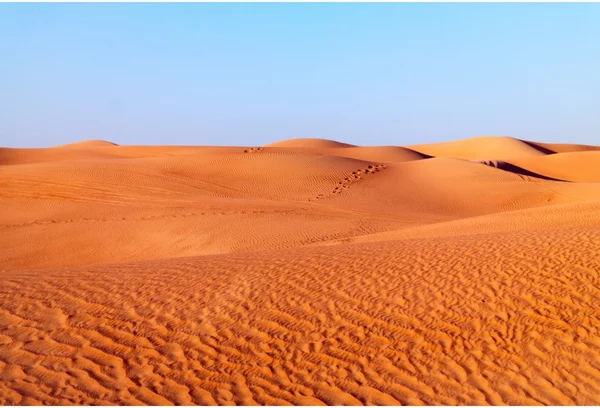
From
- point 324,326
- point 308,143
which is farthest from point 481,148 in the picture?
point 324,326

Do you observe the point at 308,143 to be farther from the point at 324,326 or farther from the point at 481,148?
the point at 324,326

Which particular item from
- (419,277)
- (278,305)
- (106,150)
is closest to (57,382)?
(278,305)

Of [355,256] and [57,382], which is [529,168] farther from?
[57,382]

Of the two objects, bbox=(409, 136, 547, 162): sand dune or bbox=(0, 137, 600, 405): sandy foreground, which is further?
bbox=(409, 136, 547, 162): sand dune

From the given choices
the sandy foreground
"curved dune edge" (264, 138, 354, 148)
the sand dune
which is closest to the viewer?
the sandy foreground

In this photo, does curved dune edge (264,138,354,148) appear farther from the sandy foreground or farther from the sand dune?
the sandy foreground

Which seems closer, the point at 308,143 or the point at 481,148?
the point at 481,148

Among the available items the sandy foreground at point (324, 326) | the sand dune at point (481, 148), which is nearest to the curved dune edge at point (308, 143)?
the sand dune at point (481, 148)

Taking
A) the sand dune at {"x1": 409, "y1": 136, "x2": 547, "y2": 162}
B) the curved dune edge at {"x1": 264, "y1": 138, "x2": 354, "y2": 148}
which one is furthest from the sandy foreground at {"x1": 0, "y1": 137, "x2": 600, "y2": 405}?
the curved dune edge at {"x1": 264, "y1": 138, "x2": 354, "y2": 148}

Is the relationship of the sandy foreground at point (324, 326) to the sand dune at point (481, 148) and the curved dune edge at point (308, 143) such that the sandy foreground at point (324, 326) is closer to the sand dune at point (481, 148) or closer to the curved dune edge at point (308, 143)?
the sand dune at point (481, 148)

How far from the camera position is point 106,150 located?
160 ft

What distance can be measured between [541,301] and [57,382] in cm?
501

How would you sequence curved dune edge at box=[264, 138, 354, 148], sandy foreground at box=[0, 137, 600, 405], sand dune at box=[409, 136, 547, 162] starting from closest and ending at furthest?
sandy foreground at box=[0, 137, 600, 405] < sand dune at box=[409, 136, 547, 162] < curved dune edge at box=[264, 138, 354, 148]

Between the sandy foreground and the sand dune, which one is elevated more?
the sand dune
